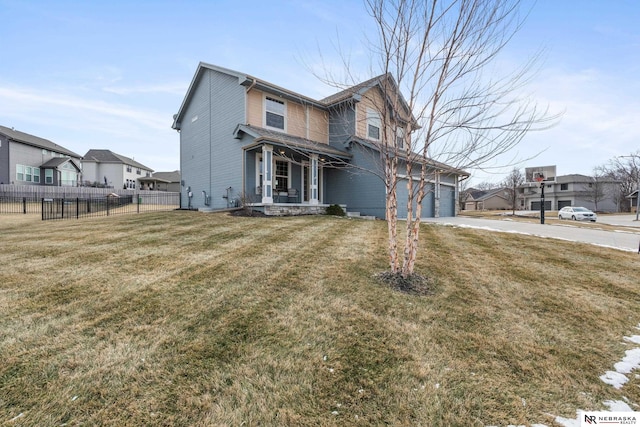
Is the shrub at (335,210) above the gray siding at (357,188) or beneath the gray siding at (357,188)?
beneath

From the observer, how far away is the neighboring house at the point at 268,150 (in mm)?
12398

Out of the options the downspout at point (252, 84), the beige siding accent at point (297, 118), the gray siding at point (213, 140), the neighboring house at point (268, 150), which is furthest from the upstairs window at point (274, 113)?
the gray siding at point (213, 140)

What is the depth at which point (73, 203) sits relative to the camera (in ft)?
49.5

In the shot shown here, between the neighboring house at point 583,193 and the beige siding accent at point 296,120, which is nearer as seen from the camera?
the beige siding accent at point 296,120

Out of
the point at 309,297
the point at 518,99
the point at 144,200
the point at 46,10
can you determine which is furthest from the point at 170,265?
the point at 144,200

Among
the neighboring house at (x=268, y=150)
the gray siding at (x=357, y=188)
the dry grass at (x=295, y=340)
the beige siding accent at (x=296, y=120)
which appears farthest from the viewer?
the beige siding accent at (x=296, y=120)

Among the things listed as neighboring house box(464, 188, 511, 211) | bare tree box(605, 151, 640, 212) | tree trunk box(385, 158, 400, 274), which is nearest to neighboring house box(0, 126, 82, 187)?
tree trunk box(385, 158, 400, 274)

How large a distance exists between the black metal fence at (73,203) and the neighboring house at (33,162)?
572 cm

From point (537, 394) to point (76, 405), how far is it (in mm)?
3420

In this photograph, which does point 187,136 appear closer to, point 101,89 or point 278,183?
point 101,89

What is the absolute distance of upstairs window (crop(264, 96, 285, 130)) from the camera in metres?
13.4

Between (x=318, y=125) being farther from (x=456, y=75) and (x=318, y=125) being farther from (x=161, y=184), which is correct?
(x=161, y=184)

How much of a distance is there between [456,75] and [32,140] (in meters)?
42.7

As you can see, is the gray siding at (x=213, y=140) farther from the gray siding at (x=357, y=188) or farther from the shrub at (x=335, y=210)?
the gray siding at (x=357, y=188)
